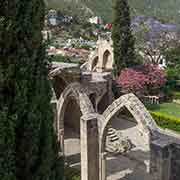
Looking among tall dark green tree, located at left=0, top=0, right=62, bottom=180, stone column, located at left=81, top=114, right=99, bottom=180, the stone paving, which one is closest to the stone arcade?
stone column, located at left=81, top=114, right=99, bottom=180

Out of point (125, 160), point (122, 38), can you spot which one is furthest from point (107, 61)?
point (125, 160)

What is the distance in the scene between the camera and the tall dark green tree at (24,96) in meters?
5.39

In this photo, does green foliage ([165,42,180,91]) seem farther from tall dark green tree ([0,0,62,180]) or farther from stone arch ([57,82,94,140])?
tall dark green tree ([0,0,62,180])

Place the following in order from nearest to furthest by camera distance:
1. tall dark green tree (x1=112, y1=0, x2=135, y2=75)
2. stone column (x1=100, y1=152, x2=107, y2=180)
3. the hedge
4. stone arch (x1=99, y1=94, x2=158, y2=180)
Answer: stone arch (x1=99, y1=94, x2=158, y2=180) < stone column (x1=100, y1=152, x2=107, y2=180) < the hedge < tall dark green tree (x1=112, y1=0, x2=135, y2=75)

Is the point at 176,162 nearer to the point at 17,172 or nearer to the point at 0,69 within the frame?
the point at 17,172

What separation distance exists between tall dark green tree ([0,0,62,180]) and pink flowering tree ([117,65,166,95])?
2170 centimetres

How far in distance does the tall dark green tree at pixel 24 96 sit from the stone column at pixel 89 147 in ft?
19.2

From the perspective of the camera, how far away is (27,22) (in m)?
5.73

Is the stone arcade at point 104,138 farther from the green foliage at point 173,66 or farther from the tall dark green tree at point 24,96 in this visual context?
the green foliage at point 173,66

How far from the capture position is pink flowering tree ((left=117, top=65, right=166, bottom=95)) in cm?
2756

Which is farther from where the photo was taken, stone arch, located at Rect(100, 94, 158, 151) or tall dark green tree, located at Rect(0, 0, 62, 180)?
stone arch, located at Rect(100, 94, 158, 151)

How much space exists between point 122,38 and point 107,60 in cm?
530

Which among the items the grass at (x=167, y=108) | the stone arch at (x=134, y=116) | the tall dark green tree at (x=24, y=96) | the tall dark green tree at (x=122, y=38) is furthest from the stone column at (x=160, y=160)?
the tall dark green tree at (x=122, y=38)

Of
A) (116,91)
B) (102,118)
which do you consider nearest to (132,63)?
(116,91)
